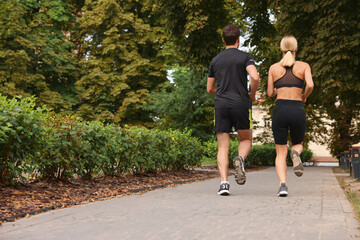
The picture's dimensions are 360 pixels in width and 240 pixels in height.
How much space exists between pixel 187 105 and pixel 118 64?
10.0 m

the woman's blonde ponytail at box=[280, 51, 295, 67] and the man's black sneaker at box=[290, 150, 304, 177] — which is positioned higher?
the woman's blonde ponytail at box=[280, 51, 295, 67]

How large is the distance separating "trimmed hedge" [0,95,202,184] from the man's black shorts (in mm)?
2572

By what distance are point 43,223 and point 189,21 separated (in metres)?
13.9

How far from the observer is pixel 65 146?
8.41 metres

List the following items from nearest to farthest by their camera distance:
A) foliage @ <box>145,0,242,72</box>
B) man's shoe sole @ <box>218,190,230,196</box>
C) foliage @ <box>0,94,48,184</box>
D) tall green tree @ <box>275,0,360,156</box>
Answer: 1. foliage @ <box>0,94,48,184</box>
2. man's shoe sole @ <box>218,190,230,196</box>
3. tall green tree @ <box>275,0,360,156</box>
4. foliage @ <box>145,0,242,72</box>

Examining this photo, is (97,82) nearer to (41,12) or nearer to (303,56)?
(41,12)

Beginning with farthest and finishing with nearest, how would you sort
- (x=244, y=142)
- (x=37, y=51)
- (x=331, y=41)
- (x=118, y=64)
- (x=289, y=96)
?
1. (x=118, y=64)
2. (x=37, y=51)
3. (x=331, y=41)
4. (x=244, y=142)
5. (x=289, y=96)

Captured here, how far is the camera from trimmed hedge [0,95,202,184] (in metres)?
7.20

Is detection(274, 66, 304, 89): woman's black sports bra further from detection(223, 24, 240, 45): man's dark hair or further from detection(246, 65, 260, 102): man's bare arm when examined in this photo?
detection(223, 24, 240, 45): man's dark hair

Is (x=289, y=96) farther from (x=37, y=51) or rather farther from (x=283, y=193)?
(x=37, y=51)

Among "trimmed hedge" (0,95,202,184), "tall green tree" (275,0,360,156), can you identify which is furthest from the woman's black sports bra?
"tall green tree" (275,0,360,156)

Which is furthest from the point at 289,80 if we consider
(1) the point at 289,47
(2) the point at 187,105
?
(2) the point at 187,105

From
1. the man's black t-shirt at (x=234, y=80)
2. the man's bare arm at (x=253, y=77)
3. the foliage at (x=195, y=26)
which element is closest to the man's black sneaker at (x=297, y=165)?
the man's black t-shirt at (x=234, y=80)

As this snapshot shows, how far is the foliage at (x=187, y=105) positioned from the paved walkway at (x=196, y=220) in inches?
836
